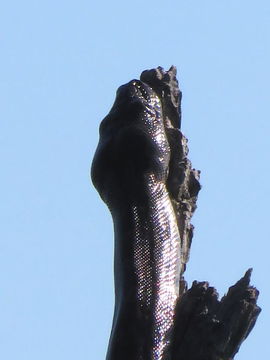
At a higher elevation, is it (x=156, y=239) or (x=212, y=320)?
(x=156, y=239)

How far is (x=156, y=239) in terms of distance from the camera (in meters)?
13.4

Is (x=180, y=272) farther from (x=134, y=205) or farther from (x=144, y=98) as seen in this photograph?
(x=144, y=98)

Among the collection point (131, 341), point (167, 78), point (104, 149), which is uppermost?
point (167, 78)

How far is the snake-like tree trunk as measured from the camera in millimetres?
12633

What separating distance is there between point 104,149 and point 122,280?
51.3 inches

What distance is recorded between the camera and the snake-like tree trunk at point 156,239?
1263 cm

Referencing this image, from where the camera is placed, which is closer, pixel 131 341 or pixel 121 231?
pixel 131 341

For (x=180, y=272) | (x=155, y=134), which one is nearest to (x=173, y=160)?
(x=155, y=134)

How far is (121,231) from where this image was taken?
13336mm

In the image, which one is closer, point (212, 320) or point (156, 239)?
point (212, 320)

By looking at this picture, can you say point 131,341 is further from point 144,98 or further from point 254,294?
point 144,98

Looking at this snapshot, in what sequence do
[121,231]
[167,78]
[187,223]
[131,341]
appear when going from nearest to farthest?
[131,341] < [121,231] < [187,223] < [167,78]

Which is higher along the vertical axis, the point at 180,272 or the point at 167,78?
the point at 167,78

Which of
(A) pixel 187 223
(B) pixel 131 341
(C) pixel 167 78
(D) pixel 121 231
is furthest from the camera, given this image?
(C) pixel 167 78
